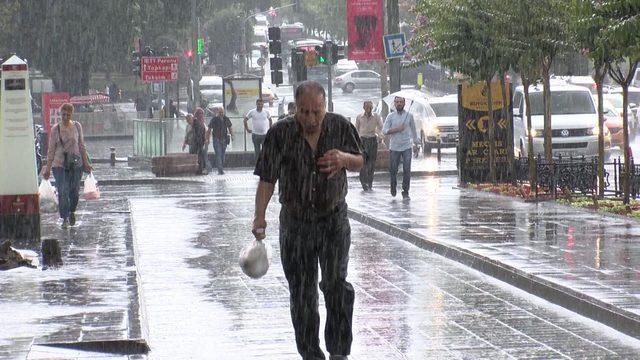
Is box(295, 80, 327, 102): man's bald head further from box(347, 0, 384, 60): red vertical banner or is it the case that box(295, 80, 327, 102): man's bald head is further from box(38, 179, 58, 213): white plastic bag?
box(347, 0, 384, 60): red vertical banner

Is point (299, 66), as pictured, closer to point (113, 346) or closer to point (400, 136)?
point (400, 136)

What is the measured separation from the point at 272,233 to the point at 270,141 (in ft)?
34.7

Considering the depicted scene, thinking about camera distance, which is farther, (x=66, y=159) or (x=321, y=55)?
(x=321, y=55)

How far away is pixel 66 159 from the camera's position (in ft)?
64.6

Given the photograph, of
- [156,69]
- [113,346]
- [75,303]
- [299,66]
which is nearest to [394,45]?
[299,66]

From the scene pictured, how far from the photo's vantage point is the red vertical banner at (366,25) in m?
38.8

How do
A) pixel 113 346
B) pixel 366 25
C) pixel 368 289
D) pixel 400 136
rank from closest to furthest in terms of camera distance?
pixel 113 346
pixel 368 289
pixel 400 136
pixel 366 25

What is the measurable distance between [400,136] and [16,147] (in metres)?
9.28

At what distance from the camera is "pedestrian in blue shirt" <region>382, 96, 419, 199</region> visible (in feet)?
80.7

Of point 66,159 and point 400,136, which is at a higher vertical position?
point 400,136

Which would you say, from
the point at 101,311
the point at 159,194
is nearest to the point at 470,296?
the point at 101,311

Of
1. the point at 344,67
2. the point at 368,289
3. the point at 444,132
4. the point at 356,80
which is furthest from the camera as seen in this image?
the point at 344,67

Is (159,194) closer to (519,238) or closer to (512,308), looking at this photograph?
(519,238)

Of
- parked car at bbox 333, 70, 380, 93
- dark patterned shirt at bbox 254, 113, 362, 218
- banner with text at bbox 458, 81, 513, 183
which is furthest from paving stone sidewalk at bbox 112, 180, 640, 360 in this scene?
parked car at bbox 333, 70, 380, 93
